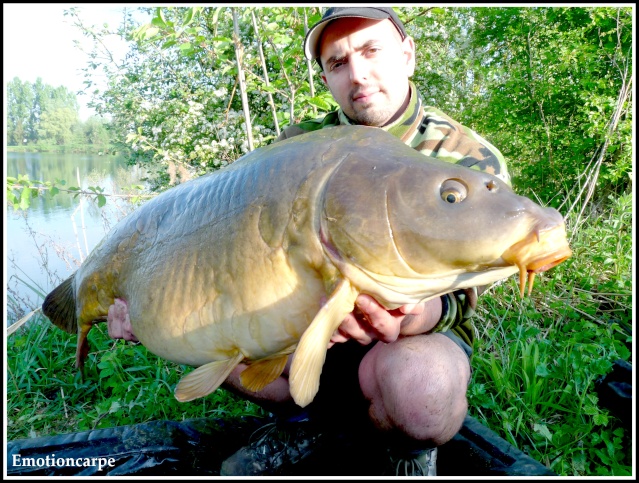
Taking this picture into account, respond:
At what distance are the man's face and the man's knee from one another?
0.83 m

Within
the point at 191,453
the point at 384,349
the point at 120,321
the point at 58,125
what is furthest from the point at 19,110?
the point at 384,349

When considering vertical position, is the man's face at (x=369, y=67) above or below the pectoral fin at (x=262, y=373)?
above

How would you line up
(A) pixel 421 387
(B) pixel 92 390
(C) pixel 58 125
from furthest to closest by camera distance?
(C) pixel 58 125, (B) pixel 92 390, (A) pixel 421 387

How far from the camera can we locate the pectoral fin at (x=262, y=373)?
1.25 m

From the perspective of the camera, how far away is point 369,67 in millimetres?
1790

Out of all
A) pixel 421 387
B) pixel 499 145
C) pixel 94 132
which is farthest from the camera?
pixel 94 132

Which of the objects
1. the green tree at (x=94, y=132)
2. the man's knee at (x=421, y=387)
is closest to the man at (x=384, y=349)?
the man's knee at (x=421, y=387)

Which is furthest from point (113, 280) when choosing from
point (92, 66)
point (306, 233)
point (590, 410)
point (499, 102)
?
point (92, 66)

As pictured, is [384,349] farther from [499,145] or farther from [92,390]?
[499,145]

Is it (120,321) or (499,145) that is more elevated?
(499,145)

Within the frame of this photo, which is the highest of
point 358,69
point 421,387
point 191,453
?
point 358,69

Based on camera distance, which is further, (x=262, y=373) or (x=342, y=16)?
(x=342, y=16)

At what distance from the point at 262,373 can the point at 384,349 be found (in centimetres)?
43

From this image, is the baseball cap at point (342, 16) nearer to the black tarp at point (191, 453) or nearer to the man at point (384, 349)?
the man at point (384, 349)
